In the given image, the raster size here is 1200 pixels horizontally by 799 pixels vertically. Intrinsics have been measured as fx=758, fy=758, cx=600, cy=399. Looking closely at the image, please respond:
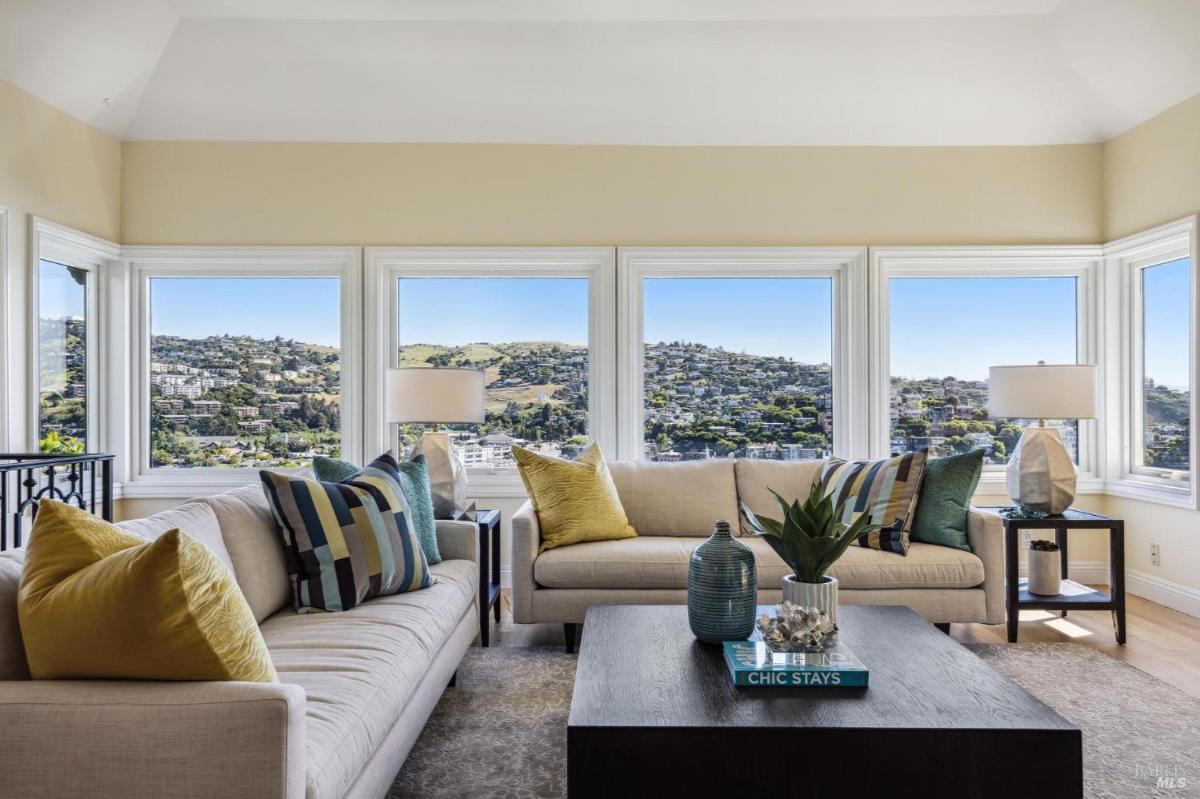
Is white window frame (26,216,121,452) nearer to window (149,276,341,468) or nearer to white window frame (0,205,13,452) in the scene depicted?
white window frame (0,205,13,452)

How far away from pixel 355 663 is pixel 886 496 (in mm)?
2449

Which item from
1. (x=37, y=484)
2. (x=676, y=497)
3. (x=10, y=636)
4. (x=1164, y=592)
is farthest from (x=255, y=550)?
(x=1164, y=592)

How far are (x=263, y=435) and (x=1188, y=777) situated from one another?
4598 millimetres

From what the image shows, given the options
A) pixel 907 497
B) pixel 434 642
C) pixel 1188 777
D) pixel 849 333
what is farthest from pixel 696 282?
pixel 1188 777

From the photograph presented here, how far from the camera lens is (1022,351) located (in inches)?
184

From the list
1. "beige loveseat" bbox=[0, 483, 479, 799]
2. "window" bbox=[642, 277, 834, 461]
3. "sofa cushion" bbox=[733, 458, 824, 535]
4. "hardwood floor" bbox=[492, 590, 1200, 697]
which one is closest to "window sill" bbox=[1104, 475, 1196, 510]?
"hardwood floor" bbox=[492, 590, 1200, 697]

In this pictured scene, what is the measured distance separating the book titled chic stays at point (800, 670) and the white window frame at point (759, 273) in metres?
2.62

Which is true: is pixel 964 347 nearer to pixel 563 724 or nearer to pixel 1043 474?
pixel 1043 474

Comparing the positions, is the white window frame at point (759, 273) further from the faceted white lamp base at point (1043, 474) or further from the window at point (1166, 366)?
the window at point (1166, 366)

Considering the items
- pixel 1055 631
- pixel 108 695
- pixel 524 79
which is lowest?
pixel 1055 631

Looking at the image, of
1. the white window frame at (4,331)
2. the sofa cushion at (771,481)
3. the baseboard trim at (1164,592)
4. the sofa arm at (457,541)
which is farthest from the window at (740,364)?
the white window frame at (4,331)

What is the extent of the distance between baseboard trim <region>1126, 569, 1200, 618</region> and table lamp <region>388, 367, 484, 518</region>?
3.71 meters

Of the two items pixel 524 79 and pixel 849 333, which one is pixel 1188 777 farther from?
pixel 524 79

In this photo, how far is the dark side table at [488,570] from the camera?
3388 millimetres
